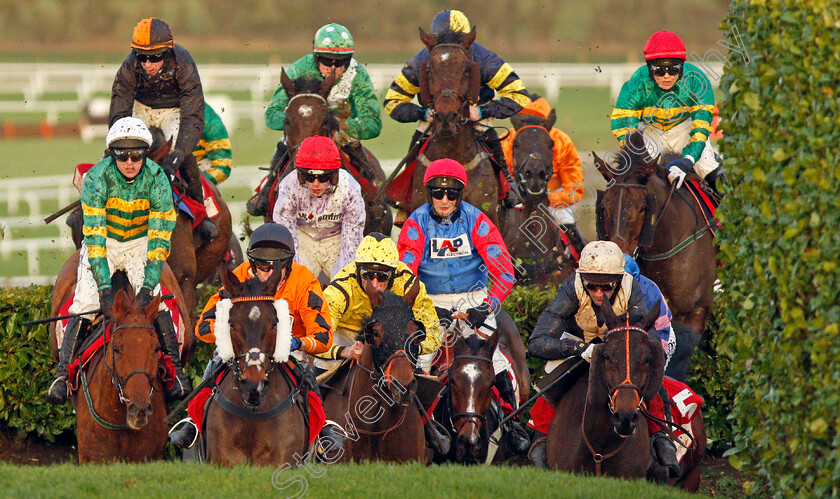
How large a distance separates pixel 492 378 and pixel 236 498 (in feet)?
8.21

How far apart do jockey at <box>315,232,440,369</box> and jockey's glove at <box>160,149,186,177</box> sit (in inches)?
87.2

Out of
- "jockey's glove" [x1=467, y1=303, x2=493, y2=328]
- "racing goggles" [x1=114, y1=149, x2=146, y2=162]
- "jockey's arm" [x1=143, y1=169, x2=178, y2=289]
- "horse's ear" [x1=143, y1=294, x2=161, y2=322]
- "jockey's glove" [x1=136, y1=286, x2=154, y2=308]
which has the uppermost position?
"racing goggles" [x1=114, y1=149, x2=146, y2=162]

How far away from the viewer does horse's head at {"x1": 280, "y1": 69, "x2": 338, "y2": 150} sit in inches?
468

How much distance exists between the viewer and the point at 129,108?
1157 cm

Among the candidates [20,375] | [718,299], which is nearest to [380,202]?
[20,375]

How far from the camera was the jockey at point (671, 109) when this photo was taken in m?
11.6

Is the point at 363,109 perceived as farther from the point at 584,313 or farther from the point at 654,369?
the point at 654,369

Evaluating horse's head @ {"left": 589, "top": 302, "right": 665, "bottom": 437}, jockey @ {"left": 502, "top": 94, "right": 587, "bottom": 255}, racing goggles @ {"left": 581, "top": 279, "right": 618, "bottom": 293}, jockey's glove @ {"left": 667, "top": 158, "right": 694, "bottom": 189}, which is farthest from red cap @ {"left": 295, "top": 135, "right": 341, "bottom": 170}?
jockey @ {"left": 502, "top": 94, "right": 587, "bottom": 255}

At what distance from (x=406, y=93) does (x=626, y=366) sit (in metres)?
4.91

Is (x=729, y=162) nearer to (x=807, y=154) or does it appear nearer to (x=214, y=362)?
(x=807, y=154)

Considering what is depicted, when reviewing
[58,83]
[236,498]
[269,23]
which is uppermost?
[269,23]

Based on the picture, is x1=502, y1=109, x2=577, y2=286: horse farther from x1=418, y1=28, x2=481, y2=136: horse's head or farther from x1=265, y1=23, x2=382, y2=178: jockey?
x1=418, y1=28, x2=481, y2=136: horse's head

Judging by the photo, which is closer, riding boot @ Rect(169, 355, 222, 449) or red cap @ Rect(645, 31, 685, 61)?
riding boot @ Rect(169, 355, 222, 449)

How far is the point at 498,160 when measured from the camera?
12141 mm
